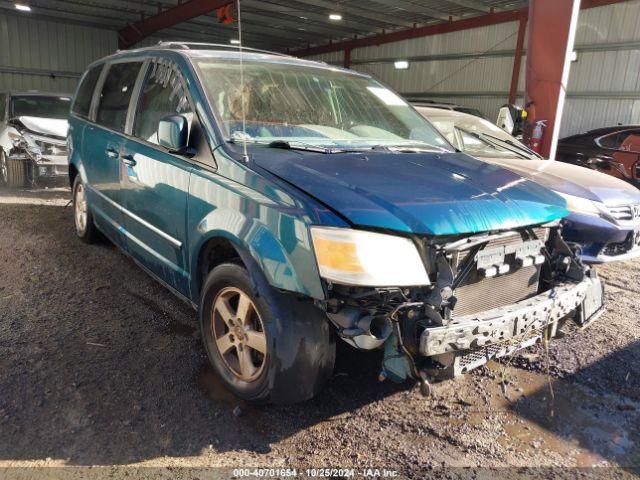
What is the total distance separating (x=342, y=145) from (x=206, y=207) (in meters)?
0.86

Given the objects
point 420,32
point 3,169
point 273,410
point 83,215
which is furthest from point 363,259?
point 420,32

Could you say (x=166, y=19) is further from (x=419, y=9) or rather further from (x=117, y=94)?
(x=117, y=94)

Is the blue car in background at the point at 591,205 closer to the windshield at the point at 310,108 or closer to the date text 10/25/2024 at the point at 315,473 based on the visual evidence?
the windshield at the point at 310,108

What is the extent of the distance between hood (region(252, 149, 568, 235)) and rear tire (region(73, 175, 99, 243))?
9.36 feet

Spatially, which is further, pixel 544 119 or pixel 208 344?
pixel 544 119

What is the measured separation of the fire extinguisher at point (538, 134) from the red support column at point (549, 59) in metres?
0.06

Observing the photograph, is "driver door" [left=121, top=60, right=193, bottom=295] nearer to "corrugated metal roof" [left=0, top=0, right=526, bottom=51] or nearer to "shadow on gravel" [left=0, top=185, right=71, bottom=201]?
"shadow on gravel" [left=0, top=185, right=71, bottom=201]

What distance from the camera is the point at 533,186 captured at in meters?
2.75

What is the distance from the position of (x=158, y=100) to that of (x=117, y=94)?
93 cm

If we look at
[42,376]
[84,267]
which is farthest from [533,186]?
[84,267]

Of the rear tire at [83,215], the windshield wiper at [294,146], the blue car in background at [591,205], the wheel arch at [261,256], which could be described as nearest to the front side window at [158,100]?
the windshield wiper at [294,146]

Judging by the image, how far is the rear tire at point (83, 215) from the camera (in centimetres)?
464

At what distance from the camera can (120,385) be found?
2.65 metres

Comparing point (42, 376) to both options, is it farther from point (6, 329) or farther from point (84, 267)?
point (84, 267)
